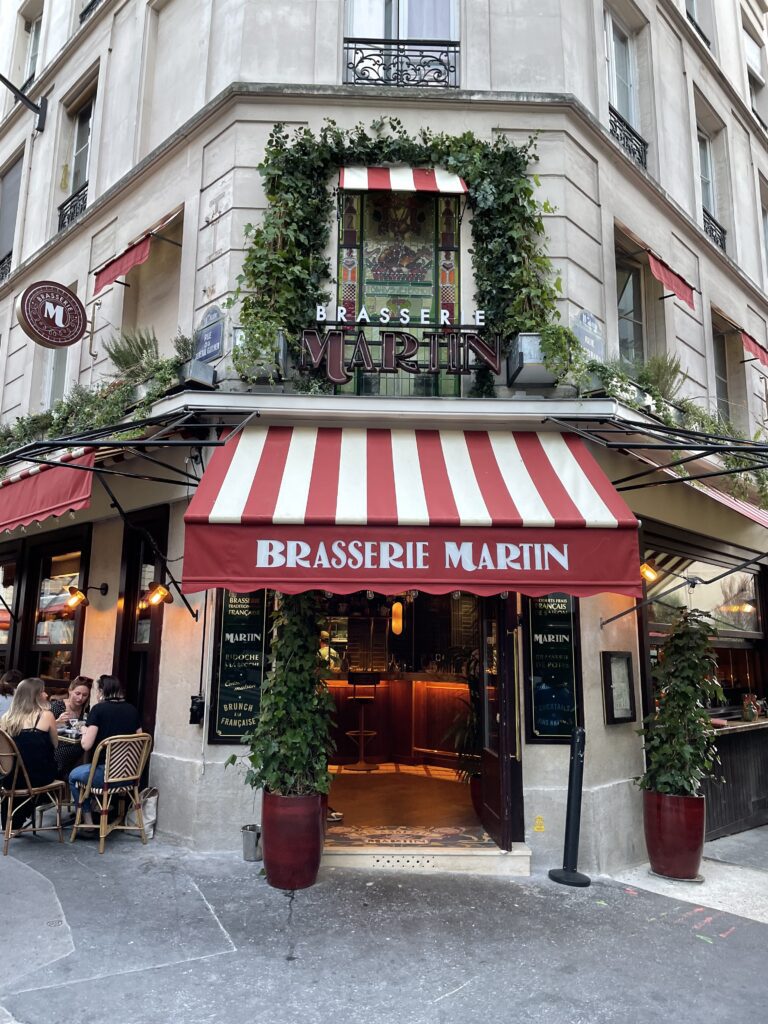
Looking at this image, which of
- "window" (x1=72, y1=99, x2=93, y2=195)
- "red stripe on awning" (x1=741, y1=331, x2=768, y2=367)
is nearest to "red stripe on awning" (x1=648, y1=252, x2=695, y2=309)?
"red stripe on awning" (x1=741, y1=331, x2=768, y2=367)

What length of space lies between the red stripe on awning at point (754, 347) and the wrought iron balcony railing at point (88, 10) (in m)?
11.7

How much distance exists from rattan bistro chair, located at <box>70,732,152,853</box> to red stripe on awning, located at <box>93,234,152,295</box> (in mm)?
5571

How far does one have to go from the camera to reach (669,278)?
30.2 ft

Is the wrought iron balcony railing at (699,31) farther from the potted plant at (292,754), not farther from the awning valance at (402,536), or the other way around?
the potted plant at (292,754)

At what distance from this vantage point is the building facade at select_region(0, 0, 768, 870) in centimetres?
732

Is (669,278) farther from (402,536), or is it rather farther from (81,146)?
(81,146)

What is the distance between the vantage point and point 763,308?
12766mm

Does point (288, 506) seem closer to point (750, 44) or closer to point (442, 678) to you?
point (442, 678)

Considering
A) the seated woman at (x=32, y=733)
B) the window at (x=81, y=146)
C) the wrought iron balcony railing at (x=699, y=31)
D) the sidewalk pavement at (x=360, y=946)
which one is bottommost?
the sidewalk pavement at (x=360, y=946)

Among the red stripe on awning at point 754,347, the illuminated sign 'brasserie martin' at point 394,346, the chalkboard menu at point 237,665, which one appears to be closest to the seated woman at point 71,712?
the chalkboard menu at point 237,665

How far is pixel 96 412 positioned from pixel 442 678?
659cm

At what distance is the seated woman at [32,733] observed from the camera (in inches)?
293

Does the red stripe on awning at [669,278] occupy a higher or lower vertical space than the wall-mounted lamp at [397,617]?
higher

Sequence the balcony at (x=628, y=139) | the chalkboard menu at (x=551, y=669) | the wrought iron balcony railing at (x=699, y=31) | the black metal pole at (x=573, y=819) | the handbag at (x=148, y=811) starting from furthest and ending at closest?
the wrought iron balcony railing at (x=699, y=31)
the balcony at (x=628, y=139)
the handbag at (x=148, y=811)
the chalkboard menu at (x=551, y=669)
the black metal pole at (x=573, y=819)
